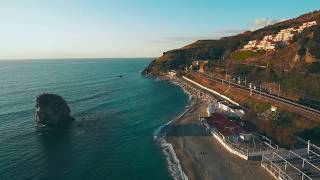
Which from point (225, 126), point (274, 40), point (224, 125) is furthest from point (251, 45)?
point (225, 126)

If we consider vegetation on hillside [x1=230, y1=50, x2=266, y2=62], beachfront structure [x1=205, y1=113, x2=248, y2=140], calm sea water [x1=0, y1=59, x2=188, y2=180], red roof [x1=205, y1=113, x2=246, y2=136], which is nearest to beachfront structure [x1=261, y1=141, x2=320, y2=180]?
beachfront structure [x1=205, y1=113, x2=248, y2=140]

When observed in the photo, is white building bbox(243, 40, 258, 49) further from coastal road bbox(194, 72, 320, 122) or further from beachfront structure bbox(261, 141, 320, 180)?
beachfront structure bbox(261, 141, 320, 180)

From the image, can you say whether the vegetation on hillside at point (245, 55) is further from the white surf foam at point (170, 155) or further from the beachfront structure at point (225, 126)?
the white surf foam at point (170, 155)

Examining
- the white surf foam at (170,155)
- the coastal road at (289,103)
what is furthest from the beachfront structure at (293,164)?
the coastal road at (289,103)

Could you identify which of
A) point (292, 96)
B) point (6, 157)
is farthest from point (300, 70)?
point (6, 157)

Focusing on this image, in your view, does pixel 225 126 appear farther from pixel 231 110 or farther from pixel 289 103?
pixel 289 103

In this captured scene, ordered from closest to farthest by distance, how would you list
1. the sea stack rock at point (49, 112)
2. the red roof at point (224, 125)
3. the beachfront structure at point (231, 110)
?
the red roof at point (224, 125)
the sea stack rock at point (49, 112)
the beachfront structure at point (231, 110)

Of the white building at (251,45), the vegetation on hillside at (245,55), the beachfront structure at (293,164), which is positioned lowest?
the beachfront structure at (293,164)
